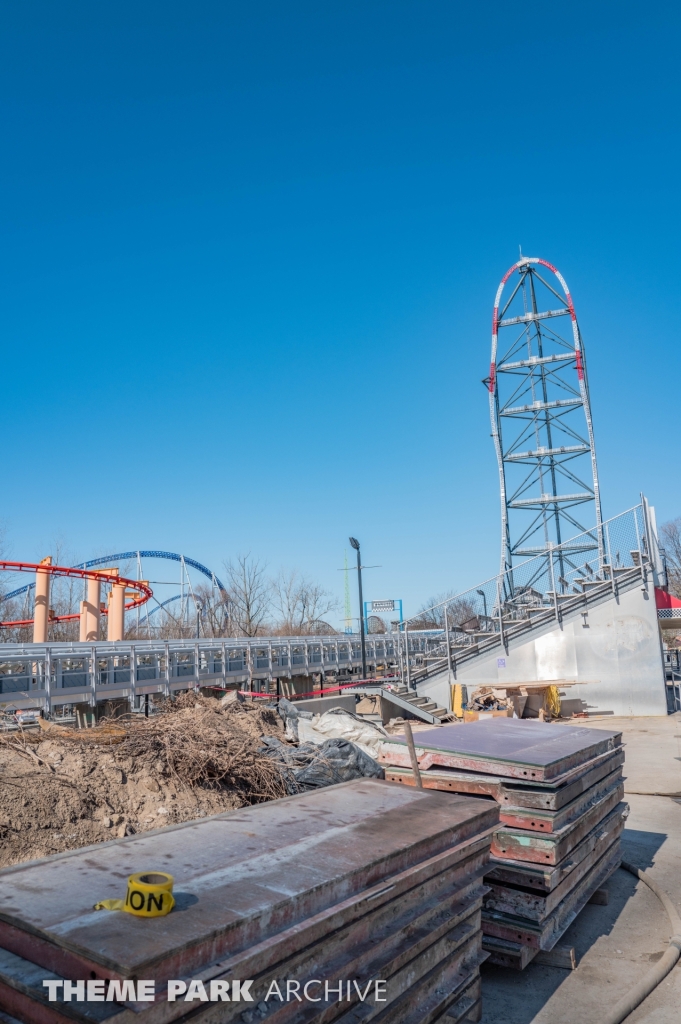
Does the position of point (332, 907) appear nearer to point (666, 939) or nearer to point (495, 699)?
point (666, 939)

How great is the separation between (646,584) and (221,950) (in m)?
19.1

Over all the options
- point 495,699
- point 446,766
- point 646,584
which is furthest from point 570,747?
point 646,584

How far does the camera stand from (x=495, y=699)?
17.9 metres

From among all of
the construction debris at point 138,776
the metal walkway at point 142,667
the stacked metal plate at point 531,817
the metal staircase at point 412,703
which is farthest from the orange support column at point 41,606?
the stacked metal plate at point 531,817

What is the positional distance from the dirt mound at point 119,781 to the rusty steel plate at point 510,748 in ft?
5.52

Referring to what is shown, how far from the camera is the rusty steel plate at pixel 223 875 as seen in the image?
89.3 inches

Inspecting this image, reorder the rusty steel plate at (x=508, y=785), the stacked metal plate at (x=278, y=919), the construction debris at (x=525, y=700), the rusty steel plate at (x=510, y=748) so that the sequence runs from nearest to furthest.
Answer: the stacked metal plate at (x=278, y=919)
the rusty steel plate at (x=508, y=785)
the rusty steel plate at (x=510, y=748)
the construction debris at (x=525, y=700)

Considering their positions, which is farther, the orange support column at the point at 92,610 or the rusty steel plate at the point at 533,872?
the orange support column at the point at 92,610

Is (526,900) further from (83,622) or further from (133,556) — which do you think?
(133,556)

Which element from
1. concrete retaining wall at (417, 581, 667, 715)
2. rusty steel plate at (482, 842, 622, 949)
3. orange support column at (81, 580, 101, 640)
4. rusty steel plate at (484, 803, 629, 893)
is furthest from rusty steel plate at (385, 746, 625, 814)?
orange support column at (81, 580, 101, 640)

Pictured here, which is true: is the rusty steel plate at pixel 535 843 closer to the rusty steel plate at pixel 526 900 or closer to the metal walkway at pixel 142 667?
the rusty steel plate at pixel 526 900

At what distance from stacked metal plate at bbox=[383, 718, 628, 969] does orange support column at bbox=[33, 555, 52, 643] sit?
26771 millimetres

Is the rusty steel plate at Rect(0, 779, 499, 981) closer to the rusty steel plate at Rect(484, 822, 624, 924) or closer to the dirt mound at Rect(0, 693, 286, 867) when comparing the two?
the rusty steel plate at Rect(484, 822, 624, 924)

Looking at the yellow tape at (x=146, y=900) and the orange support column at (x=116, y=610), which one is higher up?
the orange support column at (x=116, y=610)
